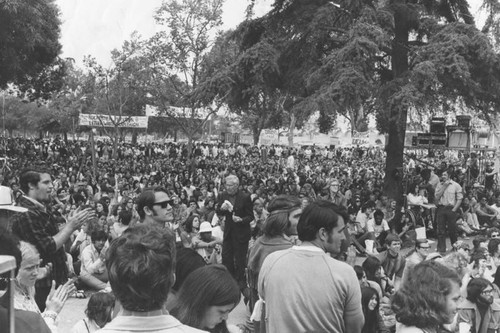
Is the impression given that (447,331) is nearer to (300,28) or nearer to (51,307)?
(51,307)

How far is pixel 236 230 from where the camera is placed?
7.67m

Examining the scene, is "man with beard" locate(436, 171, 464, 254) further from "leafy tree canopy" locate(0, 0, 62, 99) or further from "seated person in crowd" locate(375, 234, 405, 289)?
"leafy tree canopy" locate(0, 0, 62, 99)

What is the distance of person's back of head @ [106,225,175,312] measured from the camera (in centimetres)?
200

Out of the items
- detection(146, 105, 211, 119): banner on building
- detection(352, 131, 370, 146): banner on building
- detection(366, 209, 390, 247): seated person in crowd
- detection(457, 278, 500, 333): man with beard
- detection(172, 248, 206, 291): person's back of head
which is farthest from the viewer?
detection(352, 131, 370, 146): banner on building

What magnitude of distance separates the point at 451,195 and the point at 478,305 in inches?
300

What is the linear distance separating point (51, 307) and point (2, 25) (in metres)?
18.0

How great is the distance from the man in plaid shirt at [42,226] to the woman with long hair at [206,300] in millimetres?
1585

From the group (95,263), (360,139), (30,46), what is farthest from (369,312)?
(360,139)

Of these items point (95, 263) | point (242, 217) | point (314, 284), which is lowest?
A: point (95, 263)

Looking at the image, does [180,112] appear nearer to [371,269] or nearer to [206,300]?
[371,269]

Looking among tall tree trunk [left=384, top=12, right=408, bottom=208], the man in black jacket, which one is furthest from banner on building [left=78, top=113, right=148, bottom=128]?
the man in black jacket

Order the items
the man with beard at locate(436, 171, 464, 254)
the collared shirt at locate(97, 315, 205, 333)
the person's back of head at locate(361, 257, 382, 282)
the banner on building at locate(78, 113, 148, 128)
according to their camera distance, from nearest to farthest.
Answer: the collared shirt at locate(97, 315, 205, 333) < the person's back of head at locate(361, 257, 382, 282) < the man with beard at locate(436, 171, 464, 254) < the banner on building at locate(78, 113, 148, 128)

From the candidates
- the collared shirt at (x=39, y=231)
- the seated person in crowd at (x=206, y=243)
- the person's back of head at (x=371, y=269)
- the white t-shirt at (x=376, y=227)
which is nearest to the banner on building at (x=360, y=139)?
the white t-shirt at (x=376, y=227)

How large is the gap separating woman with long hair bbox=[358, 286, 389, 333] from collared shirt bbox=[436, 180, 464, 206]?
324 inches
